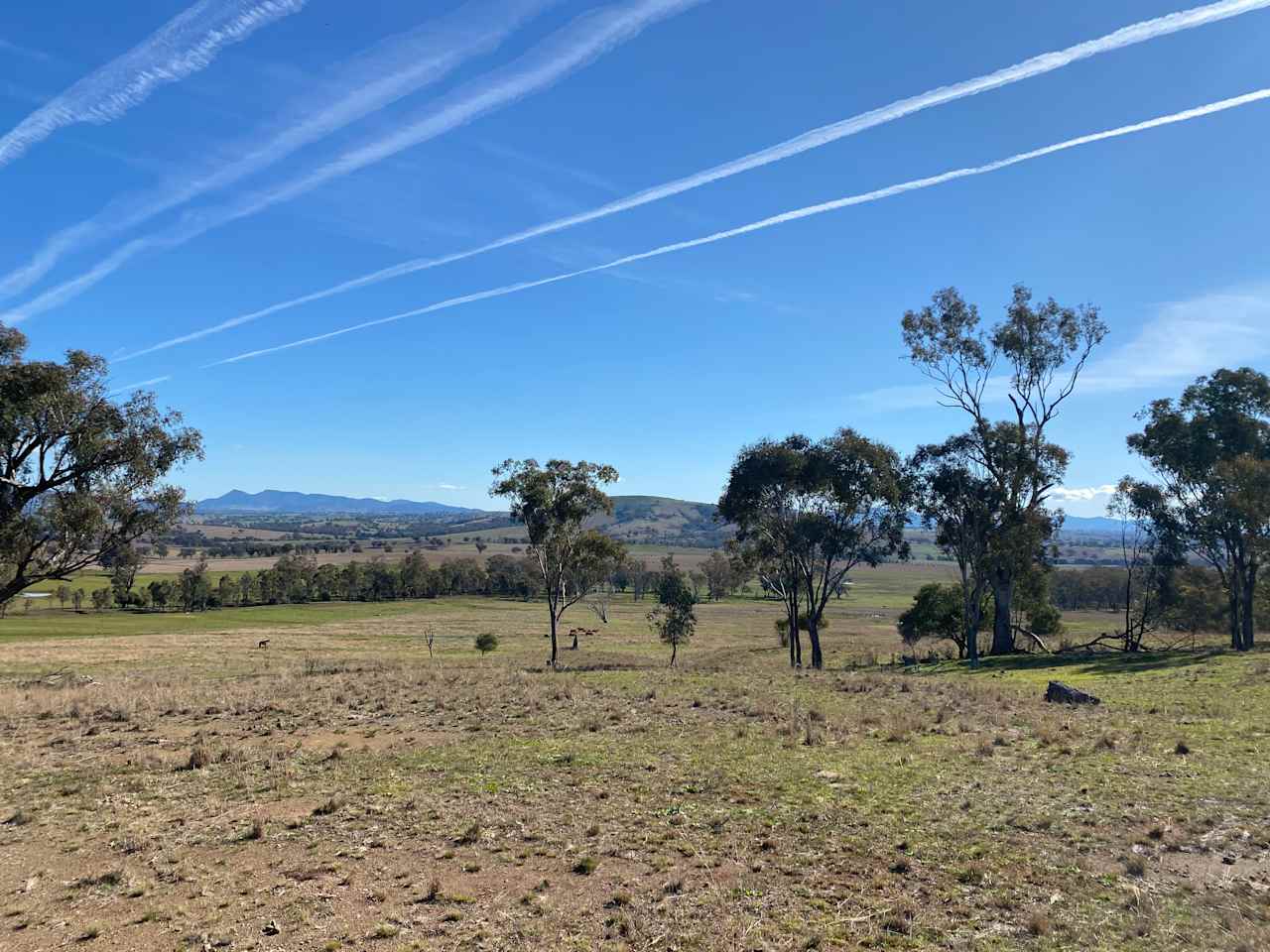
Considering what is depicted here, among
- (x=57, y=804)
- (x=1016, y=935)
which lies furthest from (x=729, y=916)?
(x=57, y=804)

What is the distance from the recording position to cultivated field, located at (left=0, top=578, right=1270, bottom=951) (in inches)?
327

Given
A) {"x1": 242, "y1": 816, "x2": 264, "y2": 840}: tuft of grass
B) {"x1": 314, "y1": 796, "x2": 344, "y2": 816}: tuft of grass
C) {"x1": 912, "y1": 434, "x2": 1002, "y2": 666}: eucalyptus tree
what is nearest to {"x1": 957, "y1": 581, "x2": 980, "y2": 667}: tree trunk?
{"x1": 912, "y1": 434, "x2": 1002, "y2": 666}: eucalyptus tree

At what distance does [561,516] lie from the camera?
157ft

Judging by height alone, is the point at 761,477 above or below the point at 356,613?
above

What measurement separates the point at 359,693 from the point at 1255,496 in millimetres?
47634

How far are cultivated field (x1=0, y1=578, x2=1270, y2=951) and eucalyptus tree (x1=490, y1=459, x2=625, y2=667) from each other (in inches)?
864

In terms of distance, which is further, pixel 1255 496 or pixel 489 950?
pixel 1255 496

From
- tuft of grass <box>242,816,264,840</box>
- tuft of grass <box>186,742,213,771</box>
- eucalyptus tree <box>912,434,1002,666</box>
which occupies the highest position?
eucalyptus tree <box>912,434,1002,666</box>

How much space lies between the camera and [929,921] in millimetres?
8164

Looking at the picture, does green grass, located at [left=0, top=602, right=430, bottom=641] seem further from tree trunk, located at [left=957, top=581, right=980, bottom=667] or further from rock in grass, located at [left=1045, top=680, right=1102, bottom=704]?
rock in grass, located at [left=1045, top=680, right=1102, bottom=704]

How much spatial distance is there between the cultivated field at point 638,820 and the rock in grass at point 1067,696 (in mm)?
750

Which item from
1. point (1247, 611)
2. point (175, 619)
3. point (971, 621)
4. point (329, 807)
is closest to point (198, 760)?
point (329, 807)

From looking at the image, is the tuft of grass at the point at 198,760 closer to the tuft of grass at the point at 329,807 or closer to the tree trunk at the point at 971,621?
the tuft of grass at the point at 329,807

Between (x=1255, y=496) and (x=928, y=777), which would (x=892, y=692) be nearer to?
(x=928, y=777)
